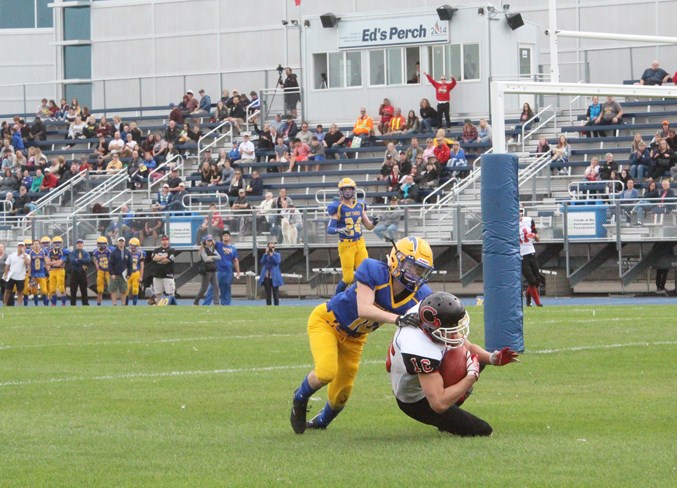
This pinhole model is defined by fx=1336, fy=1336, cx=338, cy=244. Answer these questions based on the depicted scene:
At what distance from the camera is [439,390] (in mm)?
8688

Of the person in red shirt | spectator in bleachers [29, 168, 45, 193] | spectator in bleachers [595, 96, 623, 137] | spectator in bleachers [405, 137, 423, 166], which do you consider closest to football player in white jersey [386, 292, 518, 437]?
the person in red shirt

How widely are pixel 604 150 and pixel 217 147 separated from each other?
490 inches

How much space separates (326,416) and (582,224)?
20031 mm

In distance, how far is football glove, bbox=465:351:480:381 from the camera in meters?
8.59

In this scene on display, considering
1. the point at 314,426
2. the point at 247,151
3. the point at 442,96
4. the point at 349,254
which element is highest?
the point at 442,96

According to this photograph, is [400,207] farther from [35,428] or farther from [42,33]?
[42,33]

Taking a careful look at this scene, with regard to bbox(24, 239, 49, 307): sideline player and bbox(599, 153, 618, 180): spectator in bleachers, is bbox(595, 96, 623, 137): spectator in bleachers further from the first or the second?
bbox(24, 239, 49, 307): sideline player

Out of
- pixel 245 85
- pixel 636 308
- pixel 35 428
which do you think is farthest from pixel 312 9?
pixel 35 428

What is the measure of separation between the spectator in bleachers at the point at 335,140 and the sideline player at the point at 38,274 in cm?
939

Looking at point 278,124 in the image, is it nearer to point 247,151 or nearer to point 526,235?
point 247,151

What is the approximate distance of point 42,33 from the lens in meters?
51.6

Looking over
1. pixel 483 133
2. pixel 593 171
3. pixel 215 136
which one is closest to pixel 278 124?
pixel 215 136

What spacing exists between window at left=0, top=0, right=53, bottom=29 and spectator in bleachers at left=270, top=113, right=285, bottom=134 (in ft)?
52.2

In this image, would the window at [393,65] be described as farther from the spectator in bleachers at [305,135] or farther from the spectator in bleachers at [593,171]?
the spectator in bleachers at [593,171]
